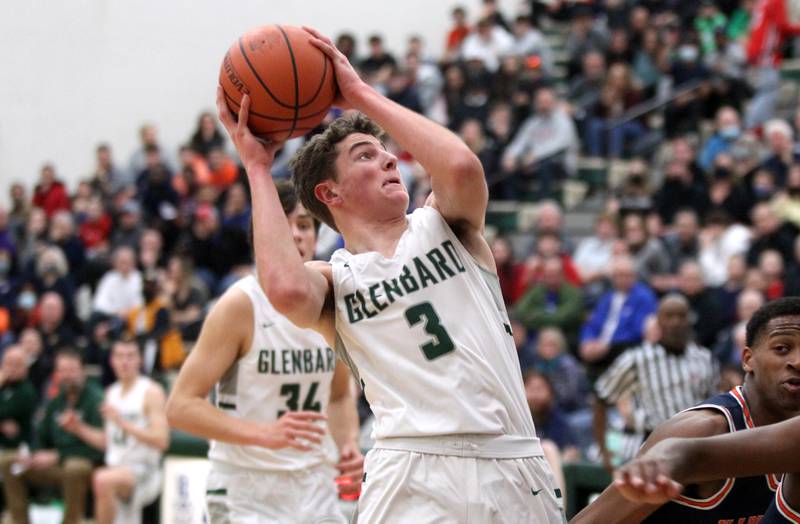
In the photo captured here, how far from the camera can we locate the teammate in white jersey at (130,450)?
10.9 metres

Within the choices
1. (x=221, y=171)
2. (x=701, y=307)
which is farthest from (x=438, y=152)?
(x=221, y=171)

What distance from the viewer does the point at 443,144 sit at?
394 cm

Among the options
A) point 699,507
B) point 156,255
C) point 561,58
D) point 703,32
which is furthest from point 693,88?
point 699,507

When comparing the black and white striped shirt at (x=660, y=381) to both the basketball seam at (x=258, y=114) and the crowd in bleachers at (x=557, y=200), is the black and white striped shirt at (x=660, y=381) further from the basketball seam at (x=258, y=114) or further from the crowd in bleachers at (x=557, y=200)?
the basketball seam at (x=258, y=114)

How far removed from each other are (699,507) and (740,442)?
1010mm

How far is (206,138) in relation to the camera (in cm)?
1791

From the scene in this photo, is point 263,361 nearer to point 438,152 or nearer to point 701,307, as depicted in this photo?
point 438,152

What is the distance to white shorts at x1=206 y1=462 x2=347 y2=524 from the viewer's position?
17.9 ft

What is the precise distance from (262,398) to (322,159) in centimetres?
158

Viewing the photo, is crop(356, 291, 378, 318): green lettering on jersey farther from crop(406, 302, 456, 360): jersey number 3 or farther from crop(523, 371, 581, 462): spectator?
crop(523, 371, 581, 462): spectator

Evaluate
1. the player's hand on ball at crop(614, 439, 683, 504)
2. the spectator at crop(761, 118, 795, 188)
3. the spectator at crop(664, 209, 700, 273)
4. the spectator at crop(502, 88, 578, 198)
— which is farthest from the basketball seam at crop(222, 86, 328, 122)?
the spectator at crop(502, 88, 578, 198)

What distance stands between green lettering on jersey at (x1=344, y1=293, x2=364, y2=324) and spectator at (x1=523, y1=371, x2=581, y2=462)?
235 inches

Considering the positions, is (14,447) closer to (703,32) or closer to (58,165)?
(58,165)

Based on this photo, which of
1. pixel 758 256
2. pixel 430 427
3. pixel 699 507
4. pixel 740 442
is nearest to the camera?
pixel 740 442
